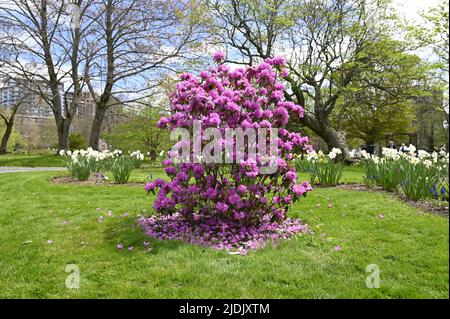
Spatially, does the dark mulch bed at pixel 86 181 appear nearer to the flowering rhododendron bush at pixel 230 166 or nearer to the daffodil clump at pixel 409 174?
the flowering rhododendron bush at pixel 230 166

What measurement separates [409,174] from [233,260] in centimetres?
405

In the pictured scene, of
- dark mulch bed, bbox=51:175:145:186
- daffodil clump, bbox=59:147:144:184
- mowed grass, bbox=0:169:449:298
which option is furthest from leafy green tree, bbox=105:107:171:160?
mowed grass, bbox=0:169:449:298

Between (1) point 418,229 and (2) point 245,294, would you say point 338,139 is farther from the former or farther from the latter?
(2) point 245,294

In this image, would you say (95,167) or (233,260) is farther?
(95,167)

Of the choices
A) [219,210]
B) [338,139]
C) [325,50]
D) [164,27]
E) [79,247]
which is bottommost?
[79,247]

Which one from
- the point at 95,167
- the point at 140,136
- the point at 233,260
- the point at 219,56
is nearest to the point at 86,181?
the point at 95,167

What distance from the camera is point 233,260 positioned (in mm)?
3430

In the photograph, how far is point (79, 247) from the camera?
396 centimetres

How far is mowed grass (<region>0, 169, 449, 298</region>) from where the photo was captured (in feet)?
9.12

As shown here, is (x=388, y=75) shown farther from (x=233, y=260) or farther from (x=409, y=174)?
(x=233, y=260)

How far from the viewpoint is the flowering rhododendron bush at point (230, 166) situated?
4184 mm

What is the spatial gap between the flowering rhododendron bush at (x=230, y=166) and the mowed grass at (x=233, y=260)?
48 centimetres
